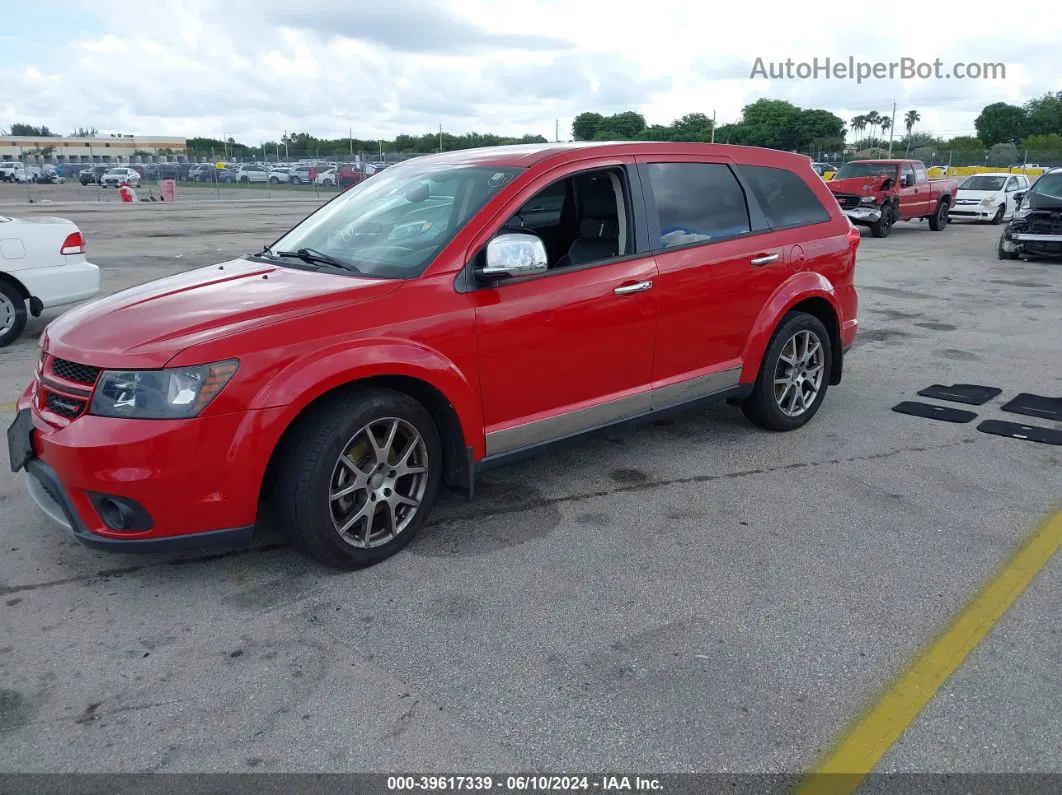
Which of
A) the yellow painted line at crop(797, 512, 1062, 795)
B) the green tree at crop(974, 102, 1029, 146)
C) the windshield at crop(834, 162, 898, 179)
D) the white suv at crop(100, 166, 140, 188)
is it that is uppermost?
the green tree at crop(974, 102, 1029, 146)

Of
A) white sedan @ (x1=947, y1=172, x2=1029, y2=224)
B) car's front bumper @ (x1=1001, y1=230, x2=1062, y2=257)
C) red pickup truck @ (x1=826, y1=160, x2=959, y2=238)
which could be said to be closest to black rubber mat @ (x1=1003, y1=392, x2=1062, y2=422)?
car's front bumper @ (x1=1001, y1=230, x2=1062, y2=257)

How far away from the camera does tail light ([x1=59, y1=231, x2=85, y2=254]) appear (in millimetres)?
8039

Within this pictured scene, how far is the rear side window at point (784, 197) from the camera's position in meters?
5.29

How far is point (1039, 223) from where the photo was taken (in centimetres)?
1539

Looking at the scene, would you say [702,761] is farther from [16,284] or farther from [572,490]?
[16,284]

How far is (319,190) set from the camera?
46.7m

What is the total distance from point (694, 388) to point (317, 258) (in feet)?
7.25

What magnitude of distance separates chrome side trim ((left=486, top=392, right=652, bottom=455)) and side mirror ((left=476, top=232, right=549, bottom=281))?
29.6 inches

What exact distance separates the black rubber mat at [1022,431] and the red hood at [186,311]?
4193 millimetres

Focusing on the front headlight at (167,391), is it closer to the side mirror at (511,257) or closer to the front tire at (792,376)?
the side mirror at (511,257)

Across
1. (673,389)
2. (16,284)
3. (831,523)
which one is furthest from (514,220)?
(16,284)

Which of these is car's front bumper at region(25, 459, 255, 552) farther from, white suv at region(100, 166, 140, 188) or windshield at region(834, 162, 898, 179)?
white suv at region(100, 166, 140, 188)

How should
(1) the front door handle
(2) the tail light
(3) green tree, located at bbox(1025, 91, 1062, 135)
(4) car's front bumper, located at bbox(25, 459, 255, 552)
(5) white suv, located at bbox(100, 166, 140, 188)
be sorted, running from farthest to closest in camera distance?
(3) green tree, located at bbox(1025, 91, 1062, 135) → (5) white suv, located at bbox(100, 166, 140, 188) → (2) the tail light → (1) the front door handle → (4) car's front bumper, located at bbox(25, 459, 255, 552)

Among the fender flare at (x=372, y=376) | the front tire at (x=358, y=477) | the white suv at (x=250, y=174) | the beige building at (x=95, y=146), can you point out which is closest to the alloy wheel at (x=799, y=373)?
the fender flare at (x=372, y=376)
